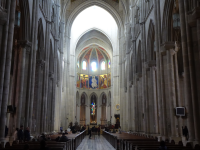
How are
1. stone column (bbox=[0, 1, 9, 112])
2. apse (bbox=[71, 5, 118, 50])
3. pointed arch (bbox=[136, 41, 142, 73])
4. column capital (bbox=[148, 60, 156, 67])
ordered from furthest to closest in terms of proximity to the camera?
1. apse (bbox=[71, 5, 118, 50])
2. pointed arch (bbox=[136, 41, 142, 73])
3. column capital (bbox=[148, 60, 156, 67])
4. stone column (bbox=[0, 1, 9, 112])

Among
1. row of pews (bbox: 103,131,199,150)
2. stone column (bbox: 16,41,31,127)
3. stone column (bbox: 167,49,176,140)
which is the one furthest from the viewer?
stone column (bbox: 167,49,176,140)

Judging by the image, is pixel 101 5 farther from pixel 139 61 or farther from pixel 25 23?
pixel 25 23

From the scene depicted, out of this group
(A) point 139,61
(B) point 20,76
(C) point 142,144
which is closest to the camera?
(C) point 142,144

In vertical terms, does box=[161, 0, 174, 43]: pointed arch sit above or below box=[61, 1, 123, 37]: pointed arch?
below

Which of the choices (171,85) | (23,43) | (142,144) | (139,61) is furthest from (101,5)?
(142,144)

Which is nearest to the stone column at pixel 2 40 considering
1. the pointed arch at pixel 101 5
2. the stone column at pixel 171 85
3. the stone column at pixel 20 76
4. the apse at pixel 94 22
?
the stone column at pixel 20 76

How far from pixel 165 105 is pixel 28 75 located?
9540 mm

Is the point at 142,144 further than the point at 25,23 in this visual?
No

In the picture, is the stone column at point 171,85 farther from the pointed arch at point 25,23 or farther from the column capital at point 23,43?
the pointed arch at point 25,23

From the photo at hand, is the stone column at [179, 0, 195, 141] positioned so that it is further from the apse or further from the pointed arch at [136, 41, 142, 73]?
the apse

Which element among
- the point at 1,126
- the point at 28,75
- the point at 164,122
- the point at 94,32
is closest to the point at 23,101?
the point at 28,75

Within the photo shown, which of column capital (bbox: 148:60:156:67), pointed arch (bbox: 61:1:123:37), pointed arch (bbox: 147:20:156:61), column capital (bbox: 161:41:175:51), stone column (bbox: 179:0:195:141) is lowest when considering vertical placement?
stone column (bbox: 179:0:195:141)

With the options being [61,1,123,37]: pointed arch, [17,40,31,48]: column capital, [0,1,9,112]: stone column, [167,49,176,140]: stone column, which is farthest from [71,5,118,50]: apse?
[0,1,9,112]: stone column

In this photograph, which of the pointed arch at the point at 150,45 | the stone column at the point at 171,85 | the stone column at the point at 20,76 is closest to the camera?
the stone column at the point at 20,76
